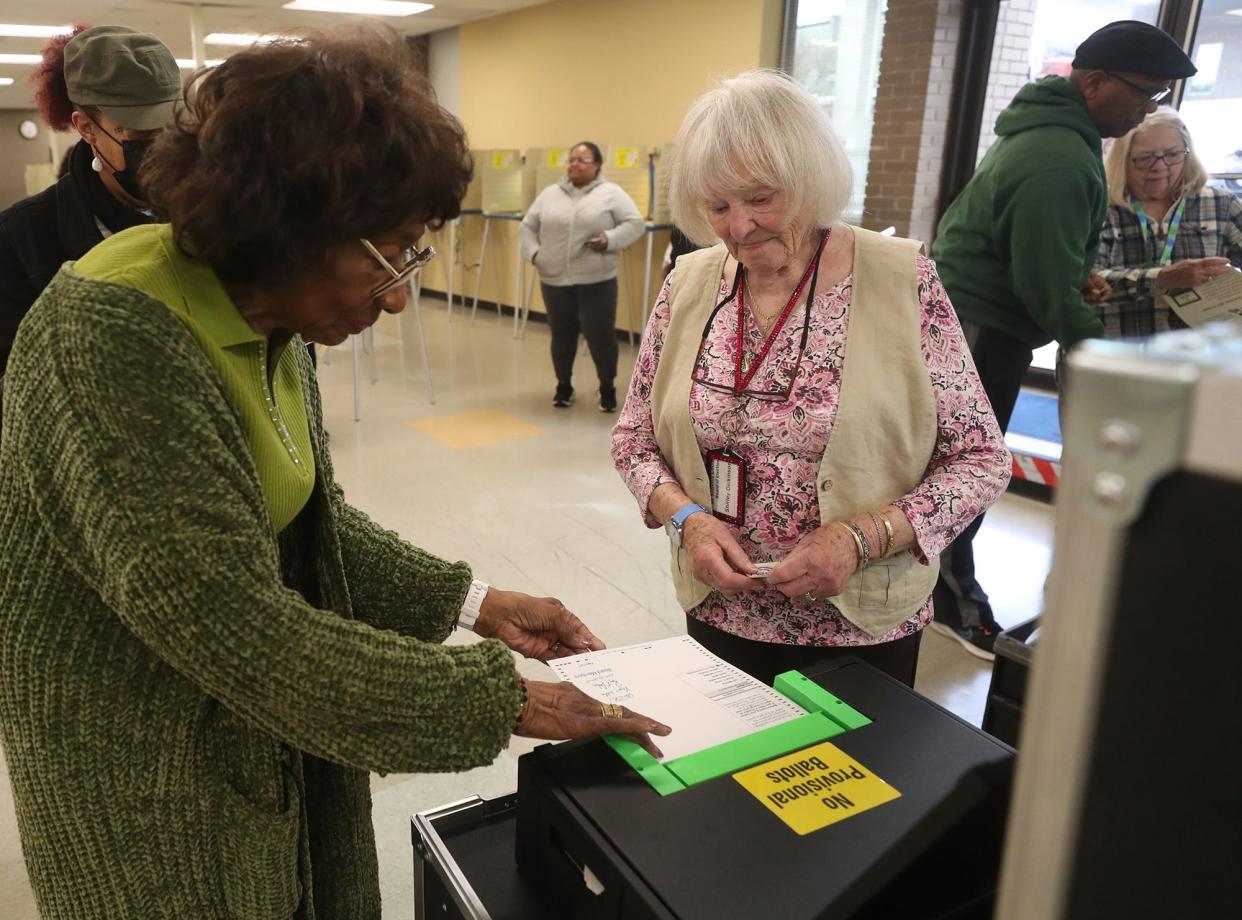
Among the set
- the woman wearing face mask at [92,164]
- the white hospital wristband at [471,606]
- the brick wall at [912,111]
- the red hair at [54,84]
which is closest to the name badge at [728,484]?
the white hospital wristband at [471,606]

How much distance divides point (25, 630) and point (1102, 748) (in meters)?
0.78

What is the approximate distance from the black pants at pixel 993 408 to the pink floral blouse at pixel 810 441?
118 cm

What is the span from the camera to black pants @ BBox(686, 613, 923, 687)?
4.24 ft

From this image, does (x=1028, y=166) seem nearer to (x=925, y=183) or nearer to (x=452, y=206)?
(x=452, y=206)

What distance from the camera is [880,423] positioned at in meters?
1.21

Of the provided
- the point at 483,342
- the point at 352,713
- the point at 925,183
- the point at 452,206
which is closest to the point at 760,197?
the point at 452,206

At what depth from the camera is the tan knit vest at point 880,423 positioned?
1208 mm

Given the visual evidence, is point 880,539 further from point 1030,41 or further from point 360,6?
point 360,6

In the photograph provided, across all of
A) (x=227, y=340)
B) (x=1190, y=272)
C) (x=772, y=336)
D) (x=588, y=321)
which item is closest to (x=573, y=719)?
(x=227, y=340)

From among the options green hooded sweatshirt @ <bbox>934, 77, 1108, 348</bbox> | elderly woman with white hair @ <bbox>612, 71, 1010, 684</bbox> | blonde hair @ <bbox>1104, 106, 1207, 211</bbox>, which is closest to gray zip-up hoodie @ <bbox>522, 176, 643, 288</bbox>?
blonde hair @ <bbox>1104, 106, 1207, 211</bbox>

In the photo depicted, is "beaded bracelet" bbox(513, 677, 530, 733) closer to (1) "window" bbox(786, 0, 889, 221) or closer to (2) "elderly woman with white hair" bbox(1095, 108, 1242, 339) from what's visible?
(2) "elderly woman with white hair" bbox(1095, 108, 1242, 339)

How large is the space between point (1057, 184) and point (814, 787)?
1.92m

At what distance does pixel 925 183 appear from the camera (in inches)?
187

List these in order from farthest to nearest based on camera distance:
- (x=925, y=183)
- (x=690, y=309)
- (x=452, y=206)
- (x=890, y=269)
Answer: (x=925, y=183)
(x=690, y=309)
(x=890, y=269)
(x=452, y=206)
